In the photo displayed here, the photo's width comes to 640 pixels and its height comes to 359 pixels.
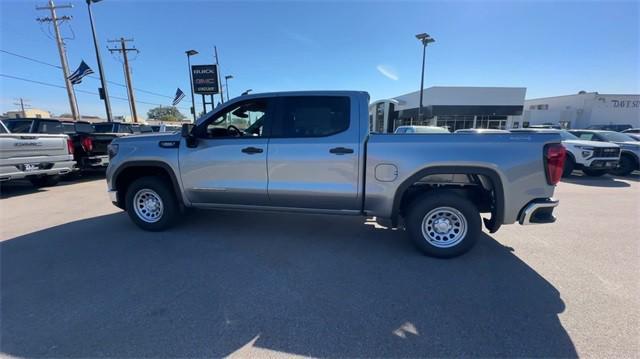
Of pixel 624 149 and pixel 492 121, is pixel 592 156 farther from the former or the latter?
pixel 492 121

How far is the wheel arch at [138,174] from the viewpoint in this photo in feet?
13.2

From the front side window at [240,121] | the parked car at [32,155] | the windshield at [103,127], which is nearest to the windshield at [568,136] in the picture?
the front side window at [240,121]

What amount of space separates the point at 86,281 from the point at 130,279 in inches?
16.9

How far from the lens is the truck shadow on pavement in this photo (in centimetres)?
206

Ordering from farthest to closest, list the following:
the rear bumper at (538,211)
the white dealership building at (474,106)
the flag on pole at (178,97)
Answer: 1. the white dealership building at (474,106)
2. the flag on pole at (178,97)
3. the rear bumper at (538,211)

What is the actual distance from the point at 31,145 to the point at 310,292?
792 centimetres

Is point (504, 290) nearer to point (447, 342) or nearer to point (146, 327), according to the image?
point (447, 342)

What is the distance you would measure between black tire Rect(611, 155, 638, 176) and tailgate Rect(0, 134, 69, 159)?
1730cm

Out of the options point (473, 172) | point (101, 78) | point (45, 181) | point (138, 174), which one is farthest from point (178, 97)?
point (473, 172)

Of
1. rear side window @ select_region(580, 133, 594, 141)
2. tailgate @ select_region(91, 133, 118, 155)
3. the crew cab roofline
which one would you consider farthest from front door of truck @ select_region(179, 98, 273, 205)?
rear side window @ select_region(580, 133, 594, 141)

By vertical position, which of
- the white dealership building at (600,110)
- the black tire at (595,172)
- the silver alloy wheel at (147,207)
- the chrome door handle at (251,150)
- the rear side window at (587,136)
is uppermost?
the white dealership building at (600,110)

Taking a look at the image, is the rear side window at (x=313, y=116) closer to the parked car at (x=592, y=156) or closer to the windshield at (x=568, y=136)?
the parked car at (x=592, y=156)

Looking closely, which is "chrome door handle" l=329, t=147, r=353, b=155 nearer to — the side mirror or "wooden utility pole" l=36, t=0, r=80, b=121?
the side mirror

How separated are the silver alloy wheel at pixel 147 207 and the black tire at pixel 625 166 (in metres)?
14.1
